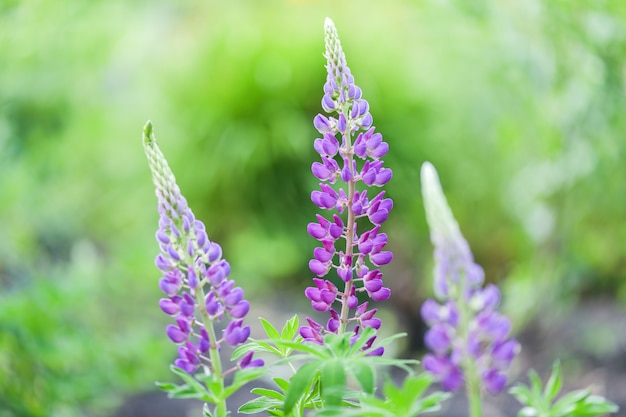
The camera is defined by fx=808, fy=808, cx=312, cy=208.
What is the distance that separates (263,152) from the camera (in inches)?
181

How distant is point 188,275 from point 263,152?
3.55 meters

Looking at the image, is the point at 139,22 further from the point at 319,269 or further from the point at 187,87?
the point at 319,269

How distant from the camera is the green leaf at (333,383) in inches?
38.4

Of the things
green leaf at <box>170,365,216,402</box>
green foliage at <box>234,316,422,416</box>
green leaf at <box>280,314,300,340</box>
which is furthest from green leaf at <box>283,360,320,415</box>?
green leaf at <box>280,314,300,340</box>

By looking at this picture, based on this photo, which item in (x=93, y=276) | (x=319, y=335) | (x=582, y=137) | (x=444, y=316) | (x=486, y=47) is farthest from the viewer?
(x=486, y=47)

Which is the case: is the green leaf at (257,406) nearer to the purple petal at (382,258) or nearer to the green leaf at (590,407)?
the purple petal at (382,258)

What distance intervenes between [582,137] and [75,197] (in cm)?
282

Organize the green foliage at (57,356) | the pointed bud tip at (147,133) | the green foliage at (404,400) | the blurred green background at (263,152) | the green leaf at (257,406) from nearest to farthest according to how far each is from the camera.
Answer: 1. the green foliage at (404,400)
2. the pointed bud tip at (147,133)
3. the green leaf at (257,406)
4. the green foliage at (57,356)
5. the blurred green background at (263,152)

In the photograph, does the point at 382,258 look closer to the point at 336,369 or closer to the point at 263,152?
the point at 336,369

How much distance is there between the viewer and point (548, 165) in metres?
3.31

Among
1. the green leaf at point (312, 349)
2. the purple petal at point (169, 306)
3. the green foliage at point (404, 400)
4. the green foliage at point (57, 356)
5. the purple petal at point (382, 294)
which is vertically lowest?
the green foliage at point (404, 400)

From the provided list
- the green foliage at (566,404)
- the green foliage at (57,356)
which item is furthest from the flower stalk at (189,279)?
the green foliage at (57,356)

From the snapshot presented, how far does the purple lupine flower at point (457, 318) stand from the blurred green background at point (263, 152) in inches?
53.2

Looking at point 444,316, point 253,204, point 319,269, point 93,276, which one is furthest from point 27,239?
point 444,316
